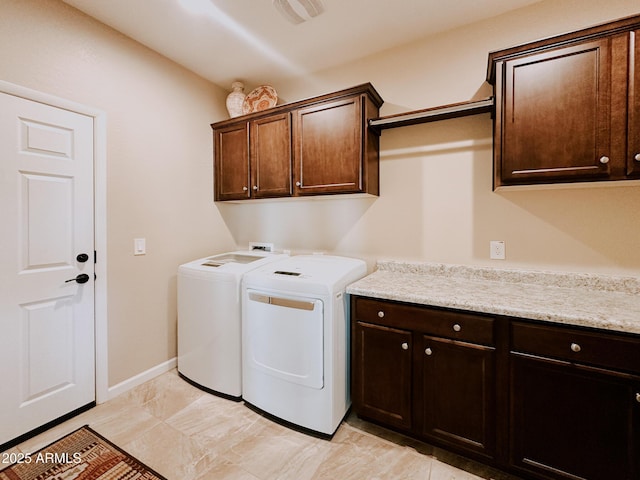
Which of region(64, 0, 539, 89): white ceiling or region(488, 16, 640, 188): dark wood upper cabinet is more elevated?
region(64, 0, 539, 89): white ceiling

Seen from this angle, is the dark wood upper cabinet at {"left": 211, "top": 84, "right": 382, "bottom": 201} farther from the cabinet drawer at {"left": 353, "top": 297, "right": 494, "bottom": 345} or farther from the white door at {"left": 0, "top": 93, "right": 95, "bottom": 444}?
the white door at {"left": 0, "top": 93, "right": 95, "bottom": 444}

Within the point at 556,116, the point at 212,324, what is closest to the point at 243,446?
the point at 212,324

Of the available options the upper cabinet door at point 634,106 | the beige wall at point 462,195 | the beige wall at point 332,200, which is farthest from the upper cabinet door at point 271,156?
the upper cabinet door at point 634,106

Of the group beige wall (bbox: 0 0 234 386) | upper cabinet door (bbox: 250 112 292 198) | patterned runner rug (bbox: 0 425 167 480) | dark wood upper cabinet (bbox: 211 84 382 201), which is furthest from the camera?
upper cabinet door (bbox: 250 112 292 198)

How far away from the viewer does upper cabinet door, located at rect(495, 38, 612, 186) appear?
1414 millimetres

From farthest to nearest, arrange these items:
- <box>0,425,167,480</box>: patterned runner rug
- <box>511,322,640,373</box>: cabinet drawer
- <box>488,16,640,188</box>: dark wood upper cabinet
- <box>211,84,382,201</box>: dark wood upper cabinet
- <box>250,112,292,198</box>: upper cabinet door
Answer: <box>250,112,292,198</box>: upper cabinet door, <box>211,84,382,201</box>: dark wood upper cabinet, <box>0,425,167,480</box>: patterned runner rug, <box>488,16,640,188</box>: dark wood upper cabinet, <box>511,322,640,373</box>: cabinet drawer

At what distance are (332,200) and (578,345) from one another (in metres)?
1.82

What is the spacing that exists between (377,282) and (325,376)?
0.66 metres

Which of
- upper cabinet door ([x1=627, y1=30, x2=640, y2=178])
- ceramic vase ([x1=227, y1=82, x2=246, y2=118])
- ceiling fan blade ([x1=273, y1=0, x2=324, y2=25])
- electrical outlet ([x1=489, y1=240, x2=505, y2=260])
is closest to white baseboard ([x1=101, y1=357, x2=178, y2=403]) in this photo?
ceramic vase ([x1=227, y1=82, x2=246, y2=118])

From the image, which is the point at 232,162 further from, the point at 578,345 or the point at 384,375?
the point at 578,345

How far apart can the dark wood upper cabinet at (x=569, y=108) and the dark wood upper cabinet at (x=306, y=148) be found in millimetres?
811

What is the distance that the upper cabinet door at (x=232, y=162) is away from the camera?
2.60 m

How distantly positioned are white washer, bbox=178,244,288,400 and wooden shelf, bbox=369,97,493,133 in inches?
54.7

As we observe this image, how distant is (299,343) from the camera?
176 cm
